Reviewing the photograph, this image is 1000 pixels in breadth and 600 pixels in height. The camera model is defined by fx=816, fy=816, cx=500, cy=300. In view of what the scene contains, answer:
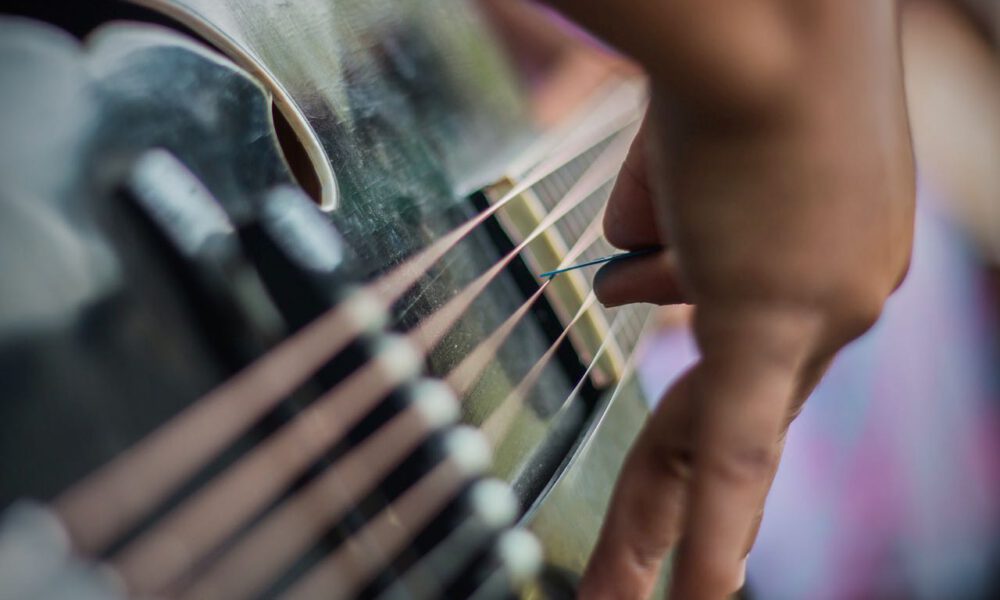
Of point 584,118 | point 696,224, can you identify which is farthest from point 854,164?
point 584,118

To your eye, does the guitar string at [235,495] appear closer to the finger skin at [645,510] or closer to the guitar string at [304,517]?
the guitar string at [304,517]

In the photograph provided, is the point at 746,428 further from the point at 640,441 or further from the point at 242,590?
the point at 242,590

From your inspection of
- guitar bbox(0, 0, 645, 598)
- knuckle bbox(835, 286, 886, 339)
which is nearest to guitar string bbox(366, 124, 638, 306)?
guitar bbox(0, 0, 645, 598)

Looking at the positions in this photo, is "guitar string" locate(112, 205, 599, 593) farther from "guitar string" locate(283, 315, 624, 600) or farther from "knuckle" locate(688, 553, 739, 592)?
"knuckle" locate(688, 553, 739, 592)

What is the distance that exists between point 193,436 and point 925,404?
1.45 m

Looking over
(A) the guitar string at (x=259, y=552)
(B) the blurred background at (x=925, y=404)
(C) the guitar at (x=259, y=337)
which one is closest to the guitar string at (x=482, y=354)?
(C) the guitar at (x=259, y=337)

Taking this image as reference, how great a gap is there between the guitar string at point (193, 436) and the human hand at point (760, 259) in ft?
0.51

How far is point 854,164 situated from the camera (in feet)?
0.88

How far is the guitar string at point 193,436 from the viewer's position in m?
0.27

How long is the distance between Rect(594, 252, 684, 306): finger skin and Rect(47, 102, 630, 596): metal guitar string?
172 mm

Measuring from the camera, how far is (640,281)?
48cm

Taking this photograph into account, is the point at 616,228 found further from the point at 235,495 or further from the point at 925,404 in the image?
the point at 925,404

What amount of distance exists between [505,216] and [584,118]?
1.00ft

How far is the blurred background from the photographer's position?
1.34m
